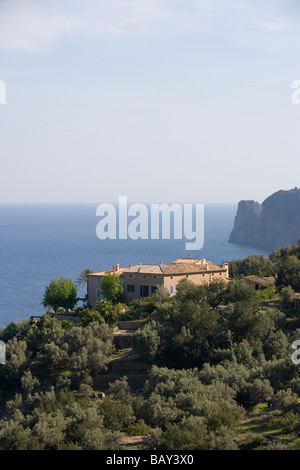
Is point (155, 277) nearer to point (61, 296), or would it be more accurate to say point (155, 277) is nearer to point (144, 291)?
point (144, 291)

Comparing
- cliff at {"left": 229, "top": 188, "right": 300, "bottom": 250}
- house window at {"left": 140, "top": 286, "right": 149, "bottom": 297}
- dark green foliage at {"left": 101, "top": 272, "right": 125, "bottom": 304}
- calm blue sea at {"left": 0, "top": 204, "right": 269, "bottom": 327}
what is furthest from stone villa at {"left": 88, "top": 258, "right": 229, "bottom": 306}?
cliff at {"left": 229, "top": 188, "right": 300, "bottom": 250}

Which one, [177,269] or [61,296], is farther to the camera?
[61,296]

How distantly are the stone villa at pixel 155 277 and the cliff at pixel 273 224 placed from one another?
135052 mm

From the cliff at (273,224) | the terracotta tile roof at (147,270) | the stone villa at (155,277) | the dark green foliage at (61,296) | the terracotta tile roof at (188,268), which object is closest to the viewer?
the stone villa at (155,277)

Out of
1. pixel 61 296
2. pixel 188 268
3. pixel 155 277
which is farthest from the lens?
pixel 61 296

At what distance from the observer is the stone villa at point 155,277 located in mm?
43344

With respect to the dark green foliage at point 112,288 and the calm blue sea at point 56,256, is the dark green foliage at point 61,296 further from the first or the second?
the calm blue sea at point 56,256

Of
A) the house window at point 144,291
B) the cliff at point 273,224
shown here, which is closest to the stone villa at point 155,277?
the house window at point 144,291

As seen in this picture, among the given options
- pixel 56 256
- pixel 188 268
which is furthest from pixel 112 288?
pixel 56 256

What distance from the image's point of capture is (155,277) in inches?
1704

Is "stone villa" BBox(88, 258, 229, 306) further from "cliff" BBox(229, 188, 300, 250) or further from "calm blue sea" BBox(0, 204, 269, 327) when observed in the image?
"cliff" BBox(229, 188, 300, 250)

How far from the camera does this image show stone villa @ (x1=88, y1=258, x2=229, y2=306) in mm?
43344

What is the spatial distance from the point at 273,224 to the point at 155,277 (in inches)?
5813
